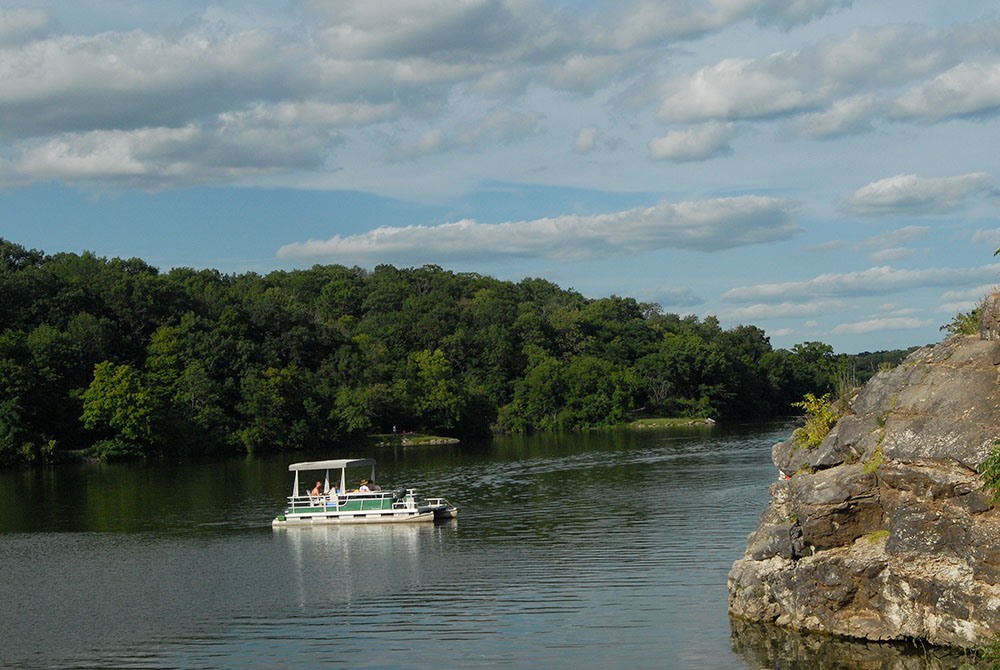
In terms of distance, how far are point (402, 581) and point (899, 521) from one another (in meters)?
19.7

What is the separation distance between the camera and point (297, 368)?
461 ft

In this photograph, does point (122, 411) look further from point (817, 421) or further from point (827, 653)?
point (827, 653)

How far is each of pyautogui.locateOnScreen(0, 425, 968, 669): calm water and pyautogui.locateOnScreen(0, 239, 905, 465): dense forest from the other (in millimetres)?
41340

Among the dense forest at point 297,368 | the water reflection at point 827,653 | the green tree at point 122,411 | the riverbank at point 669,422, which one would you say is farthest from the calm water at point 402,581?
the riverbank at point 669,422

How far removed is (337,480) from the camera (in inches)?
3337

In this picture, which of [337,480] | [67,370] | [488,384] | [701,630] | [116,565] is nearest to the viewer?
[701,630]

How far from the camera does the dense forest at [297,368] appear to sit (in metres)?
117

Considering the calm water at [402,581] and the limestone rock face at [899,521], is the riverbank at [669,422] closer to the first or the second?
the calm water at [402,581]

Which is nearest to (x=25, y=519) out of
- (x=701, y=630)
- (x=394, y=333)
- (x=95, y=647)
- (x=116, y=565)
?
(x=116, y=565)

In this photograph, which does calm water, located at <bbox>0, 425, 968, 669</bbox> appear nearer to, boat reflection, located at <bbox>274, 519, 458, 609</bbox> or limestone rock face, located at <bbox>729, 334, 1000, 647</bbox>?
boat reflection, located at <bbox>274, 519, 458, 609</bbox>

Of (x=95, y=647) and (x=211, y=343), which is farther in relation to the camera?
(x=211, y=343)

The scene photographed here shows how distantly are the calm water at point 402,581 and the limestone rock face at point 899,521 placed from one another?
4.04 ft

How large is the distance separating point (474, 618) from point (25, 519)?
38.4 meters

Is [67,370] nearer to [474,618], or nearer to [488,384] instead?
[488,384]
